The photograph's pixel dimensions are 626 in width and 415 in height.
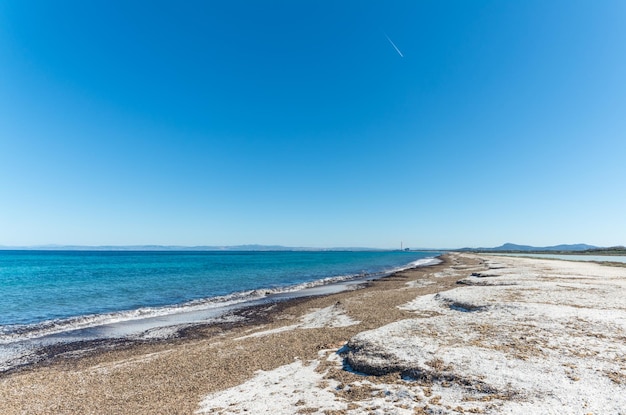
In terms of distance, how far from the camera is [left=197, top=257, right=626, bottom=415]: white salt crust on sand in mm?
7699

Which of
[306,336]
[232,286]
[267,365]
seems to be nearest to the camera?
[267,365]

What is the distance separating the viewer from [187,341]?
1816cm

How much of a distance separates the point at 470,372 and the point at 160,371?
1082cm

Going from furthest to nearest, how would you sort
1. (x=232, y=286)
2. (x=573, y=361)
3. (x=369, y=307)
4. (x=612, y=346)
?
(x=232, y=286) < (x=369, y=307) < (x=612, y=346) < (x=573, y=361)

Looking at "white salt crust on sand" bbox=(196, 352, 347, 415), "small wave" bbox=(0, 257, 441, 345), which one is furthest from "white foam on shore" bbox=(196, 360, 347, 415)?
"small wave" bbox=(0, 257, 441, 345)

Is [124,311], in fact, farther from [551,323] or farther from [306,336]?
[551,323]

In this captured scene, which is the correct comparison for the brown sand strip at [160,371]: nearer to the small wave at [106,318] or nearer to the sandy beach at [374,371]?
the sandy beach at [374,371]

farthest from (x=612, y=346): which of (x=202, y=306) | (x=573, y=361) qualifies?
(x=202, y=306)

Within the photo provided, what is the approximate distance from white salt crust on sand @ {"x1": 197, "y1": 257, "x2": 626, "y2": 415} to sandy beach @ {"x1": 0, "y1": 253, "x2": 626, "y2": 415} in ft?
0.14

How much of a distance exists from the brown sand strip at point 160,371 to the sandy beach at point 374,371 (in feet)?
0.19

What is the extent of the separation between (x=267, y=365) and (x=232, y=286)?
33.8 meters

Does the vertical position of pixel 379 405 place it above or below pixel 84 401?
above

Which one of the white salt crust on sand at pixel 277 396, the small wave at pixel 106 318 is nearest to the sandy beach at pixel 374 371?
the white salt crust on sand at pixel 277 396

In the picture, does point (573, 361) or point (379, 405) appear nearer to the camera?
point (379, 405)
